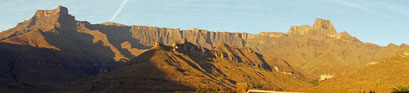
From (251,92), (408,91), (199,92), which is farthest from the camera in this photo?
(199,92)

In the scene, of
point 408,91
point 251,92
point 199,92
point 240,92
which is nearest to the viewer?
point 240,92

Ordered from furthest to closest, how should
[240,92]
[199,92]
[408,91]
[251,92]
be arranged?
[199,92]
[408,91]
[251,92]
[240,92]

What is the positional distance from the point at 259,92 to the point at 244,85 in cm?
2440

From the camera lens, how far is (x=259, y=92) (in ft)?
411

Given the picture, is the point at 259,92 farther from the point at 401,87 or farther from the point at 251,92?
the point at 401,87

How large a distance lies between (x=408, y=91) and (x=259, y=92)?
162 feet

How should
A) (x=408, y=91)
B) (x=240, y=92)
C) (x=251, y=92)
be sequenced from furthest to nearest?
(x=408, y=91), (x=251, y=92), (x=240, y=92)

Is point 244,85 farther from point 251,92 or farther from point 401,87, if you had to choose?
point 401,87

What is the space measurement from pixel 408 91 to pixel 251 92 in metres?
53.4

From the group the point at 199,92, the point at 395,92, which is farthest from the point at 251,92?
the point at 395,92

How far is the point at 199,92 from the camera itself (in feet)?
514

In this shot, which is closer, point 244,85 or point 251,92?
point 244,85

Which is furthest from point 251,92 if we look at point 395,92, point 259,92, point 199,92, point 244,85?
point 395,92

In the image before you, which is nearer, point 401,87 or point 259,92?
point 259,92
